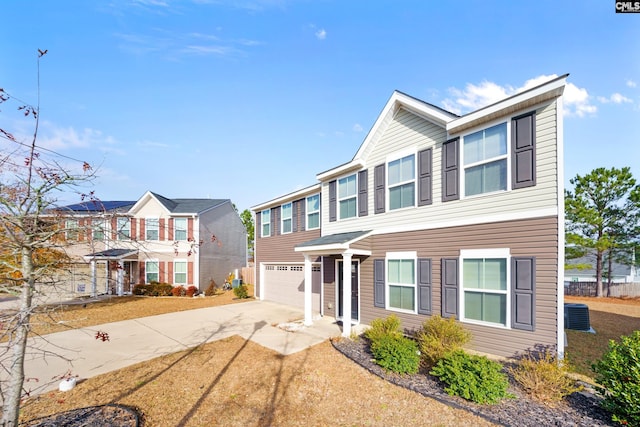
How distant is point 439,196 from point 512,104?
2663mm

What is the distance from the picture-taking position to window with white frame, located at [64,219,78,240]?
333 centimetres

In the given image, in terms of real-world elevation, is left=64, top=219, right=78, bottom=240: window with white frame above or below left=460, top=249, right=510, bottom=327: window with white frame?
above

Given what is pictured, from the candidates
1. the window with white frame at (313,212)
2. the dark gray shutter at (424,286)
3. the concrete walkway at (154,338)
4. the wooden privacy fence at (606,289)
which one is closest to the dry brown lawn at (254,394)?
the concrete walkway at (154,338)

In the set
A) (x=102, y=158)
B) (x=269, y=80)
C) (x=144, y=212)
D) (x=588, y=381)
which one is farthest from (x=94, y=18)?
(x=144, y=212)

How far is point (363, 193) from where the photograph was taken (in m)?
10.2

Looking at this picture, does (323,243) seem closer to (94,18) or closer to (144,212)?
(94,18)

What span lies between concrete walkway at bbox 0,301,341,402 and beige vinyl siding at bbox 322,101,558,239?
13.1 ft

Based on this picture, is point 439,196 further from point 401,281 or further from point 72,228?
point 72,228

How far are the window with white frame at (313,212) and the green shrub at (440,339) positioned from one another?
6.87 m

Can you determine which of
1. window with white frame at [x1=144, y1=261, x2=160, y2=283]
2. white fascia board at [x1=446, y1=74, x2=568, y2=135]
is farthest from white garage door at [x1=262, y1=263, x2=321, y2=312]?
window with white frame at [x1=144, y1=261, x2=160, y2=283]

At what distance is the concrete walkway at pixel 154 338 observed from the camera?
6.68 meters

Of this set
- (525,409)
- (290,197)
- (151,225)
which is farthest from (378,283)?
(151,225)

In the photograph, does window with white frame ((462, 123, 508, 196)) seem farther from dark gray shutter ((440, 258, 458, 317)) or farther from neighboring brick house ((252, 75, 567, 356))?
dark gray shutter ((440, 258, 458, 317))

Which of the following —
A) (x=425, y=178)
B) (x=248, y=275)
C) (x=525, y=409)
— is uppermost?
(x=425, y=178)
